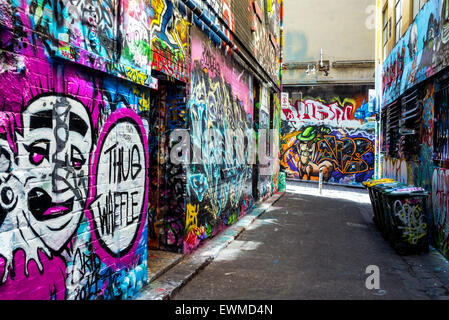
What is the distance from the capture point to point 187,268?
16.5 ft

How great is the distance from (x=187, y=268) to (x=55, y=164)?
2667 mm

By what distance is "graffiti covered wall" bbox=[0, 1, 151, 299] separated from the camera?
101 inches

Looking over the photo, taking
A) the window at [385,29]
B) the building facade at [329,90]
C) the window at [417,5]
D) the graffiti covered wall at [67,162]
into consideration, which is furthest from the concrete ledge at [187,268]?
the building facade at [329,90]

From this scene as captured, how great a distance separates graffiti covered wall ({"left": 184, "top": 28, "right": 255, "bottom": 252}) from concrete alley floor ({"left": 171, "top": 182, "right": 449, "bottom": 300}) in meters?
0.65

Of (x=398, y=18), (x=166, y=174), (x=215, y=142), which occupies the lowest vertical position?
(x=166, y=174)

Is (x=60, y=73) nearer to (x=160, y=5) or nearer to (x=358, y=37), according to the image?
(x=160, y=5)

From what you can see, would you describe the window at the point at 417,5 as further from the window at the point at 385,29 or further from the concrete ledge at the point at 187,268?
the concrete ledge at the point at 187,268

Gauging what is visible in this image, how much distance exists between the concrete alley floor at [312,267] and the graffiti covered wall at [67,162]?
3.91 feet

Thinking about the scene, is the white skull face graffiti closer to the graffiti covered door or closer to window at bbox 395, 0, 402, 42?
the graffiti covered door

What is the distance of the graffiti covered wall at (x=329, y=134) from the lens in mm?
18203

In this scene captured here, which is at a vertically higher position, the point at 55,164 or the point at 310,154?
the point at 310,154

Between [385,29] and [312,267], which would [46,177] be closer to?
[312,267]

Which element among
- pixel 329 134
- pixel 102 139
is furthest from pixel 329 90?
pixel 102 139
